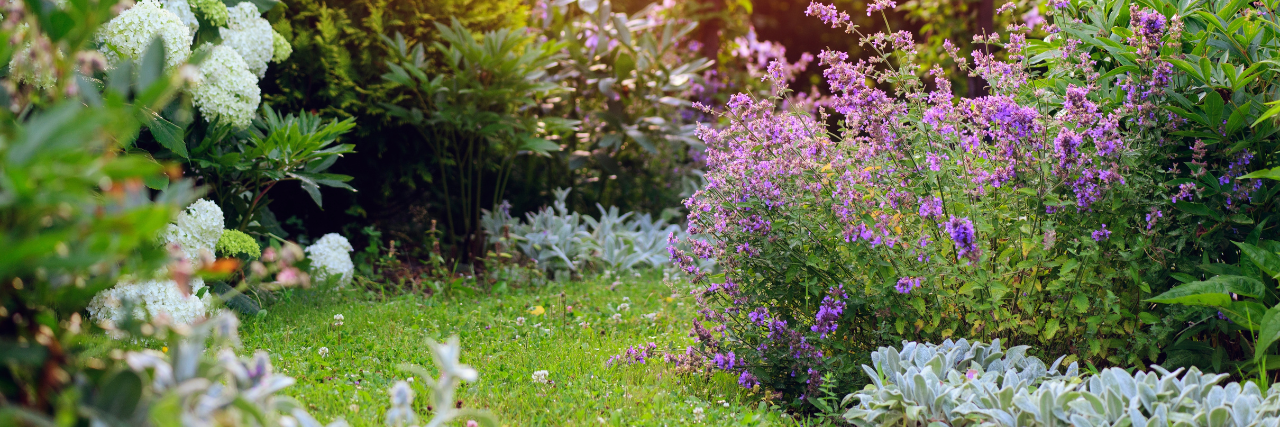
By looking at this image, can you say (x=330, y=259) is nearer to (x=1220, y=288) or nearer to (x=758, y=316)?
(x=758, y=316)

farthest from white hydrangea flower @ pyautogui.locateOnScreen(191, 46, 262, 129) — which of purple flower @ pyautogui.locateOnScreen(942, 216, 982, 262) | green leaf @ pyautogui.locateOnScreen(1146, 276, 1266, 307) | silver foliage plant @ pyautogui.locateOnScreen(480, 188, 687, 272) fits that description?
green leaf @ pyautogui.locateOnScreen(1146, 276, 1266, 307)

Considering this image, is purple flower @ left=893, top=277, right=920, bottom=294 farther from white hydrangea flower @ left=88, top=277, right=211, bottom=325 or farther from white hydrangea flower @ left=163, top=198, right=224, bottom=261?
white hydrangea flower @ left=163, top=198, right=224, bottom=261

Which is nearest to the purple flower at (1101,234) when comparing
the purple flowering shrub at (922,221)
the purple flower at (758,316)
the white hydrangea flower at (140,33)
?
the purple flowering shrub at (922,221)

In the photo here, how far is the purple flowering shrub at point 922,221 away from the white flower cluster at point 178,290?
1820 millimetres

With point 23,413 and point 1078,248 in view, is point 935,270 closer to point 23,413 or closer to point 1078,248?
point 1078,248

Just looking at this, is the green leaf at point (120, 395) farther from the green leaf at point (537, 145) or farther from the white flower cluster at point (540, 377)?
the green leaf at point (537, 145)

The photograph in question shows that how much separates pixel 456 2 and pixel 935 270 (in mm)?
4085

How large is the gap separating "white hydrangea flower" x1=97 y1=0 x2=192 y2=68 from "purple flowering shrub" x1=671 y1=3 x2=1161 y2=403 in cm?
202

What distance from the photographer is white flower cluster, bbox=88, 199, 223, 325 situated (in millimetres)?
2969

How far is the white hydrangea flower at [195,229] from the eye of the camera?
3170mm

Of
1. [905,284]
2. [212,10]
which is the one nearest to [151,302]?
[212,10]

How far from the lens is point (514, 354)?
3100mm

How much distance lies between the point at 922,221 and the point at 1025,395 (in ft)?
2.14

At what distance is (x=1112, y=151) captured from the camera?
231cm
